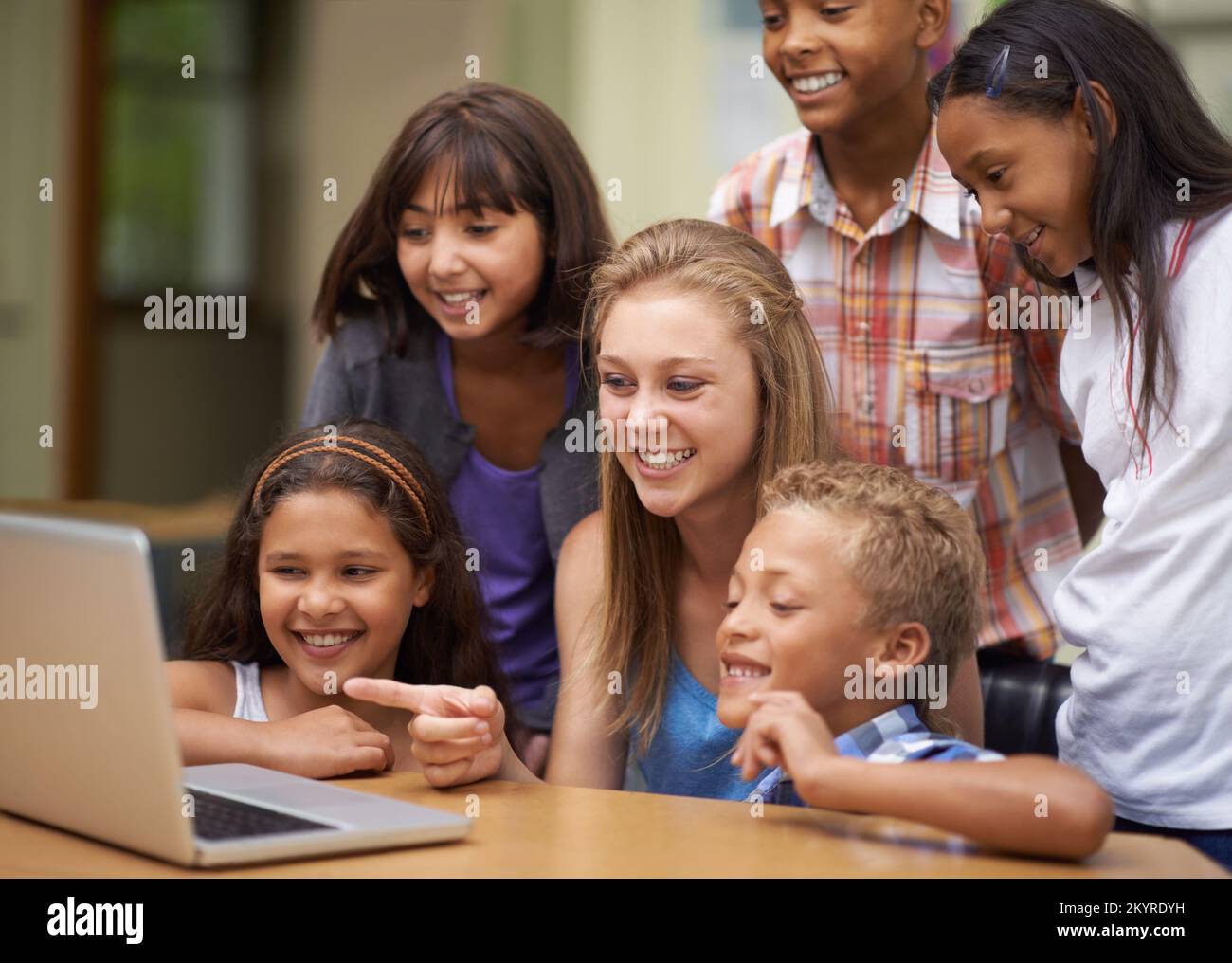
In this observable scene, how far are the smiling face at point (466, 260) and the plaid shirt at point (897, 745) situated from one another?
2.67 feet

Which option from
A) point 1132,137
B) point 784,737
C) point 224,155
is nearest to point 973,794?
point 784,737

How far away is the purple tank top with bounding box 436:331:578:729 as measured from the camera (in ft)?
6.76

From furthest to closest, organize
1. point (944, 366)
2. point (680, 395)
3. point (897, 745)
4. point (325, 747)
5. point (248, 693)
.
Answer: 1. point (944, 366)
2. point (248, 693)
3. point (680, 395)
4. point (325, 747)
5. point (897, 745)

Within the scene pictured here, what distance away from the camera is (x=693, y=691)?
1.64 metres

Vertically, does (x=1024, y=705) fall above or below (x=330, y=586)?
below

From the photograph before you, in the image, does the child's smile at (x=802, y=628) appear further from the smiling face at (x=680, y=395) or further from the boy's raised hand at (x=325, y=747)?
the boy's raised hand at (x=325, y=747)

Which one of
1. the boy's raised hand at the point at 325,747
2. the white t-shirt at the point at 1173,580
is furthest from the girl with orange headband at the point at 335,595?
the white t-shirt at the point at 1173,580

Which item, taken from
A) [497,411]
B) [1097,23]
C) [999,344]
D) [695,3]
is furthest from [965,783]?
[695,3]

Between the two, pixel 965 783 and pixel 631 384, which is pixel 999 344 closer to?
pixel 631 384

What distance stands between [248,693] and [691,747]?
1.69 ft

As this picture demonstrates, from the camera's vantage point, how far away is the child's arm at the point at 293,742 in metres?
1.39

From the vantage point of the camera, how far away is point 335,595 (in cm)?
163

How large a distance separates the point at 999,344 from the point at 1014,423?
0.46 ft

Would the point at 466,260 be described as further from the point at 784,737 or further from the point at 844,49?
the point at 784,737
